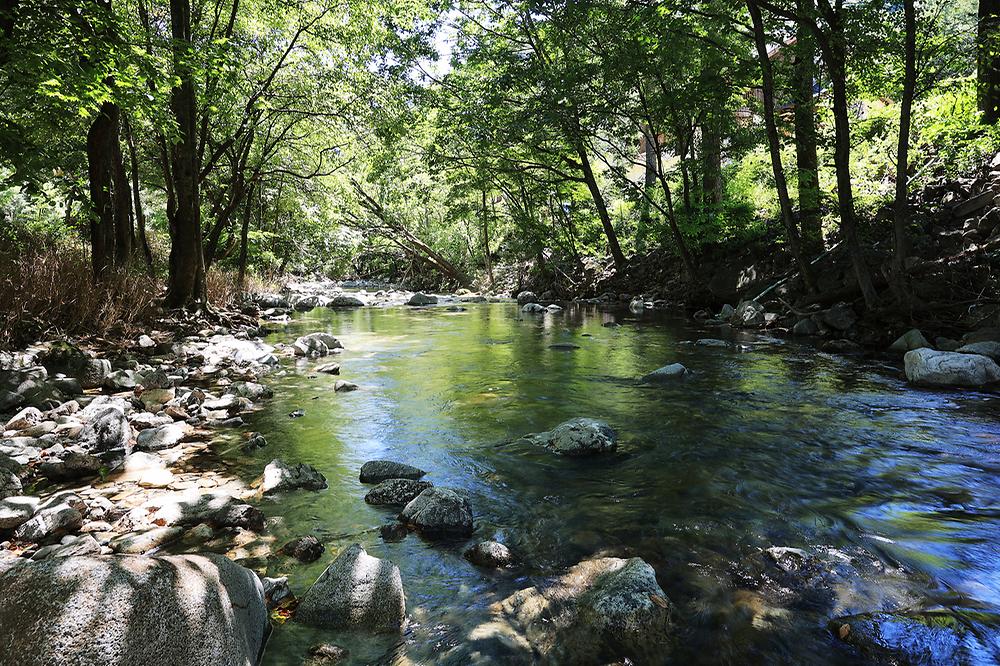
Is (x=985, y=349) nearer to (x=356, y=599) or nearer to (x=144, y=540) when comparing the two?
(x=356, y=599)

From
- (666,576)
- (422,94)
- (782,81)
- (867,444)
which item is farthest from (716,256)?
(666,576)

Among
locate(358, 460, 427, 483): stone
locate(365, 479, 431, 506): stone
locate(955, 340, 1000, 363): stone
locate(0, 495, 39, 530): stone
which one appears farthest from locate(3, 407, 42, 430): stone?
locate(955, 340, 1000, 363): stone

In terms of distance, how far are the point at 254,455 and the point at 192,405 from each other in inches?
73.5

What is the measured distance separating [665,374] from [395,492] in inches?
198

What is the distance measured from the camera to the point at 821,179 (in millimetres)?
15242

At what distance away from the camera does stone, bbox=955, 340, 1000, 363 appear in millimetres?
7484

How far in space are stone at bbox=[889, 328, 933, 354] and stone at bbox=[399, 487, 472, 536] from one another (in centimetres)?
821

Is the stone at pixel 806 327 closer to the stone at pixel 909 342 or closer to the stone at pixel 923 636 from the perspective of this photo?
the stone at pixel 909 342

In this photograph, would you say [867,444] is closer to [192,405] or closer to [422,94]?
[192,405]

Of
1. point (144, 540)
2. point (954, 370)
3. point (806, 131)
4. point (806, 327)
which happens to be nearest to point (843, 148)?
point (806, 131)

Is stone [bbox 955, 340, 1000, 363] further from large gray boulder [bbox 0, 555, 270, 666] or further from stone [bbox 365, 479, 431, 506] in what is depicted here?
large gray boulder [bbox 0, 555, 270, 666]

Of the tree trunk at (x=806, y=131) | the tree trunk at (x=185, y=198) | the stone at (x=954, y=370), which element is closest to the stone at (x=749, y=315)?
the tree trunk at (x=806, y=131)

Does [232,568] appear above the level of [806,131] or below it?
below

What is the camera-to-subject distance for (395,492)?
13.4ft
